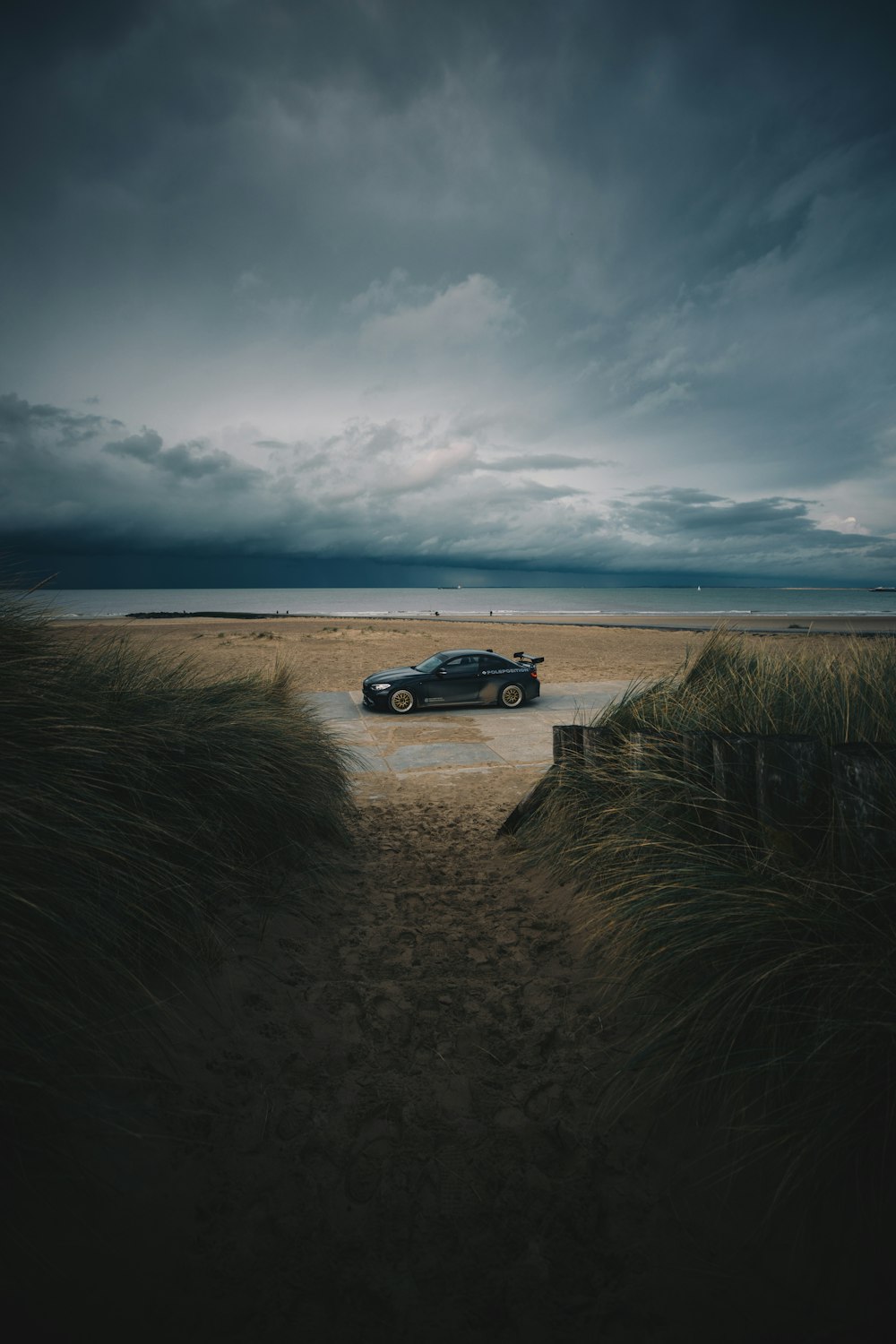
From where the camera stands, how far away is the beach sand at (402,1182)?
1.59 m

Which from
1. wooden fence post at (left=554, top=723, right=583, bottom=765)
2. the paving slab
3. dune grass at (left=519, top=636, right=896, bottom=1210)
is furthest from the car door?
dune grass at (left=519, top=636, right=896, bottom=1210)

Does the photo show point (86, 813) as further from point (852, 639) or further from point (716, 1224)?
point (852, 639)

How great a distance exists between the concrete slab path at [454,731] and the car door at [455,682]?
0.30 meters

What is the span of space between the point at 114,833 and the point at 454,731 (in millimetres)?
7044

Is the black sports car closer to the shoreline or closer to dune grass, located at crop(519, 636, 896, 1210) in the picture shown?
dune grass, located at crop(519, 636, 896, 1210)

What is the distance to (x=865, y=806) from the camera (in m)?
2.45

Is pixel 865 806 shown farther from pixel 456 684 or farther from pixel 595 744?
pixel 456 684

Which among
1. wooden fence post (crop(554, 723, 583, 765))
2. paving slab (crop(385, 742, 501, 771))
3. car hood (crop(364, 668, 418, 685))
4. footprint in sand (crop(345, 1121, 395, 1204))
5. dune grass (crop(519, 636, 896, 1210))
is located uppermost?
car hood (crop(364, 668, 418, 685))

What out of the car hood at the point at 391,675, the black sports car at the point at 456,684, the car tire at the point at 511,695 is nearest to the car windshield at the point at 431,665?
the black sports car at the point at 456,684

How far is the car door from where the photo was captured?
434 inches

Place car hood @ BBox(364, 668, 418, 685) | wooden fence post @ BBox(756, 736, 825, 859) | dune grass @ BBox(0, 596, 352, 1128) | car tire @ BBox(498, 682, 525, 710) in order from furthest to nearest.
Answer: car tire @ BBox(498, 682, 525, 710) → car hood @ BBox(364, 668, 418, 685) → wooden fence post @ BBox(756, 736, 825, 859) → dune grass @ BBox(0, 596, 352, 1128)

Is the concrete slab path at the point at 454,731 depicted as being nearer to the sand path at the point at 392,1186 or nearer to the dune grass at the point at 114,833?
the dune grass at the point at 114,833

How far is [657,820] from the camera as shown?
3.53 meters

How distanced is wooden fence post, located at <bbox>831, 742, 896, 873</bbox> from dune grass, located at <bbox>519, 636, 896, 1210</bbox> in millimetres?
80
